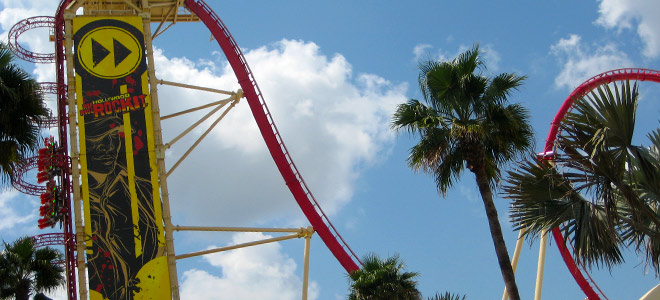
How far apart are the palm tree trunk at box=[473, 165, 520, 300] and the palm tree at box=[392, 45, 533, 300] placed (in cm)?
3

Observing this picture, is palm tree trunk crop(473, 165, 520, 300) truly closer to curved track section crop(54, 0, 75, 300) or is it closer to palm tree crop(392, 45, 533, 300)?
palm tree crop(392, 45, 533, 300)

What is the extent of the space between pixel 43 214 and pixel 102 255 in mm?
2318

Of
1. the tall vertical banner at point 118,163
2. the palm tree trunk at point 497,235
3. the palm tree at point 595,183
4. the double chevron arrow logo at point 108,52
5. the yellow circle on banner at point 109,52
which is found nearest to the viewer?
the palm tree at point 595,183

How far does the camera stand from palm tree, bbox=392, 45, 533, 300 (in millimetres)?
18672

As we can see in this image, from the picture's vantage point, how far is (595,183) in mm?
12227

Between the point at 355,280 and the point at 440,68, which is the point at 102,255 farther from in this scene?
the point at 440,68

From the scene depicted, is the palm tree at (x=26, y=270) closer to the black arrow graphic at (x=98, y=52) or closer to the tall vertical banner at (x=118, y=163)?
Answer: the tall vertical banner at (x=118, y=163)

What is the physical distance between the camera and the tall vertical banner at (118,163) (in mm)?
22562

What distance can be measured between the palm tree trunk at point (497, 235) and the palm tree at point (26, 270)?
12.6 meters

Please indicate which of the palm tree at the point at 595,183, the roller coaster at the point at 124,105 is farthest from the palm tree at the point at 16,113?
the palm tree at the point at 595,183

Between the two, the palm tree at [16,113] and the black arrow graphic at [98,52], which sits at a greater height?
the black arrow graphic at [98,52]

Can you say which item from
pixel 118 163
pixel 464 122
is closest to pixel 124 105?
pixel 118 163

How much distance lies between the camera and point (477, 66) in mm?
19656

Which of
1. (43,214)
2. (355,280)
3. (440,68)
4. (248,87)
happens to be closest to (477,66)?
(440,68)
